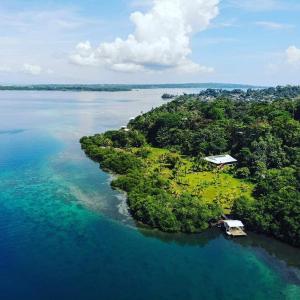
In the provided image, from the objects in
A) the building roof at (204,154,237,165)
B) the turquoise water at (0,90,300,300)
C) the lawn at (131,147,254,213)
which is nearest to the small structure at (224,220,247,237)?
the turquoise water at (0,90,300,300)

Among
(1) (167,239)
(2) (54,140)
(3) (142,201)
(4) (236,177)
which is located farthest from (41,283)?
(2) (54,140)

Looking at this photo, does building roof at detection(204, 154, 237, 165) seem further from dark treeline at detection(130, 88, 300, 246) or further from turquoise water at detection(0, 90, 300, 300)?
turquoise water at detection(0, 90, 300, 300)

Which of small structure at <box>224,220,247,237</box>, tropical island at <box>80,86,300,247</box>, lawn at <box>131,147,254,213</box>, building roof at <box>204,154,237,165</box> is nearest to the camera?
small structure at <box>224,220,247,237</box>

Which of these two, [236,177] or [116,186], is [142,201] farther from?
[236,177]

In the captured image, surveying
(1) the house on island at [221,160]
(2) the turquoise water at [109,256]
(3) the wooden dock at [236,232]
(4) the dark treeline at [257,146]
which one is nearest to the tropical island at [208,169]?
(4) the dark treeline at [257,146]

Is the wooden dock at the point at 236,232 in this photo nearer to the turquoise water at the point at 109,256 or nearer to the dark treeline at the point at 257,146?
the turquoise water at the point at 109,256

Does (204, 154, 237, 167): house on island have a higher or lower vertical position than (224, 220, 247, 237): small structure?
higher
